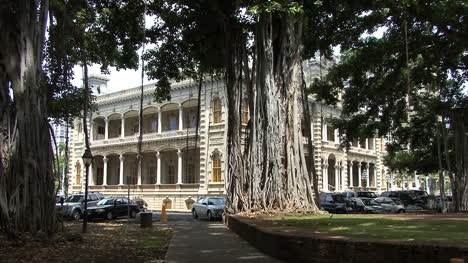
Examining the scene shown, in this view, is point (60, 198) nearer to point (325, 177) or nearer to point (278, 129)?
point (278, 129)

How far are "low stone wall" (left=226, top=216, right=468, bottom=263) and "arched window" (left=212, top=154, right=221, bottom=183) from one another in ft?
87.5

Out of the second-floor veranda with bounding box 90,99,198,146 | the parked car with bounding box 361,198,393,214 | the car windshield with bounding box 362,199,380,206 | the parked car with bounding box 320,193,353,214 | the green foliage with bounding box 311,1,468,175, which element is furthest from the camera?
the second-floor veranda with bounding box 90,99,198,146

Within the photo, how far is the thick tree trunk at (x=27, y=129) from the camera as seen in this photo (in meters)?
11.3

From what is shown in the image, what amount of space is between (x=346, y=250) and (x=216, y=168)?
29.7 metres

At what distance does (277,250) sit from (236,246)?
2260 millimetres

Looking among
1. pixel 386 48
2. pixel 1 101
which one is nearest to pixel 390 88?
pixel 386 48

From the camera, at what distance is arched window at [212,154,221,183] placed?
35781 mm

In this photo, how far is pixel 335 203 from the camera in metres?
27.6

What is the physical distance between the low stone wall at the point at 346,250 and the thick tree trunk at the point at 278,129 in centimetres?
470

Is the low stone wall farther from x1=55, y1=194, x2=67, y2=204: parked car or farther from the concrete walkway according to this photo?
x1=55, y1=194, x2=67, y2=204: parked car

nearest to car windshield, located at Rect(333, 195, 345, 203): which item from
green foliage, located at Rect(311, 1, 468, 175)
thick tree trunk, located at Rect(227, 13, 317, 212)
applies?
green foliage, located at Rect(311, 1, 468, 175)

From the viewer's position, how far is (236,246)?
33.9ft

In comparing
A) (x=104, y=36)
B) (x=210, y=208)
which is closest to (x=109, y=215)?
(x=210, y=208)

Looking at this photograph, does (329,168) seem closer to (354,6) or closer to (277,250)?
(354,6)
